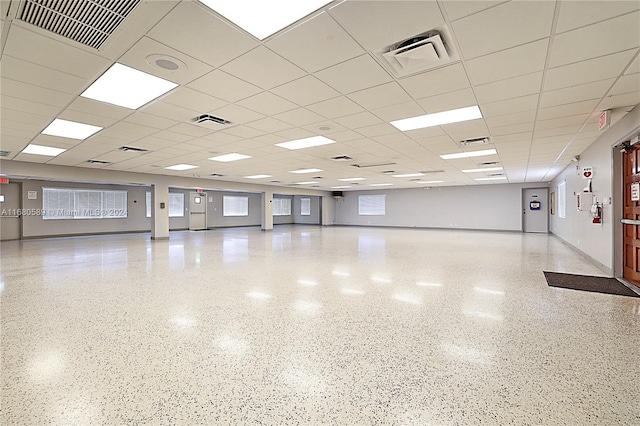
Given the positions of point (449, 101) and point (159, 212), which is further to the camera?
point (159, 212)

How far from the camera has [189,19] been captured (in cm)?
224

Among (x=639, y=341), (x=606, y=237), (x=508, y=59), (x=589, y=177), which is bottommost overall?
(x=639, y=341)

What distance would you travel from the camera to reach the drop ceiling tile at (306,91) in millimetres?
3281

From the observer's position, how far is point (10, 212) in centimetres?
1089

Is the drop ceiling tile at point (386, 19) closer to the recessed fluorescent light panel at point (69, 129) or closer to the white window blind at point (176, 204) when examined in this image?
the recessed fluorescent light panel at point (69, 129)

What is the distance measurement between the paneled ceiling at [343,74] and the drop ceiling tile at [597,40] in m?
0.01

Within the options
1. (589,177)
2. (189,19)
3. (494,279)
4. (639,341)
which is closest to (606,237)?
(589,177)

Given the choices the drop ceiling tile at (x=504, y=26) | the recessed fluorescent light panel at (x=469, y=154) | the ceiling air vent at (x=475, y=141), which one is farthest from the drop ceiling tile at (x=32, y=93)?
the recessed fluorescent light panel at (x=469, y=154)

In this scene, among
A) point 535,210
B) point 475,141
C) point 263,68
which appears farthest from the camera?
point 535,210

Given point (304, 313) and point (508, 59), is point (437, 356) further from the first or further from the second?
point (508, 59)

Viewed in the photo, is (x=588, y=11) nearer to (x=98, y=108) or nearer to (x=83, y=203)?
(x=98, y=108)

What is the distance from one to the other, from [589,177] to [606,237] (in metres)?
1.51

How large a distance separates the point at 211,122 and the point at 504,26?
12.5ft

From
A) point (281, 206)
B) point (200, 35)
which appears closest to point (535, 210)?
point (281, 206)
